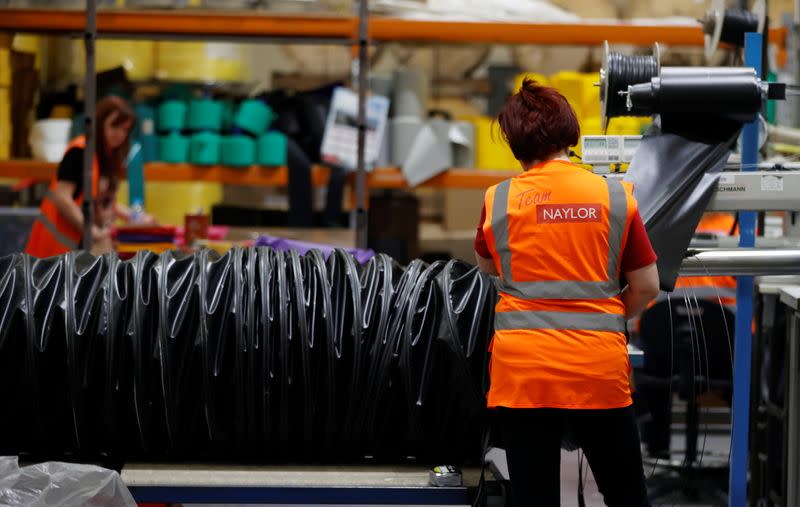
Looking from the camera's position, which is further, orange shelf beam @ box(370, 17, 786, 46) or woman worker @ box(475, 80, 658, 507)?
orange shelf beam @ box(370, 17, 786, 46)

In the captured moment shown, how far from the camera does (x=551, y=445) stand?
8.14ft

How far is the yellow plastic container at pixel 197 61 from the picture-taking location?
250 inches

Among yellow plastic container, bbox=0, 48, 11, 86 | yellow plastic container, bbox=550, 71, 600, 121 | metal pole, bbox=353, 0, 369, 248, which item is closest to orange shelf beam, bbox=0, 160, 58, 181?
yellow plastic container, bbox=0, 48, 11, 86

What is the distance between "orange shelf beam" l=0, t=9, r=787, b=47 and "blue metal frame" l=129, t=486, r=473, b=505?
357 centimetres

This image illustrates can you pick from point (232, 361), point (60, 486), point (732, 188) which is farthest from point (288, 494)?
point (732, 188)

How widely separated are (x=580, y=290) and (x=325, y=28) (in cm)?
368

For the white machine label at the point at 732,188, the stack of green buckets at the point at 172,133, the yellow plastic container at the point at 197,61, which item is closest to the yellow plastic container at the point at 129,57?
the yellow plastic container at the point at 197,61

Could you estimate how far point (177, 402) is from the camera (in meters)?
2.77

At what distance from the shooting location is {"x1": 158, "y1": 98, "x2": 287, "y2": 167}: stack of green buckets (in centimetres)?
584

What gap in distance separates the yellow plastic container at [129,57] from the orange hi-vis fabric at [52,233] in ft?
3.69

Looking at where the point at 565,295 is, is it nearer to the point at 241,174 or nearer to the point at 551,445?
the point at 551,445

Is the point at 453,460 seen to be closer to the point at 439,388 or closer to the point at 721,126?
the point at 439,388

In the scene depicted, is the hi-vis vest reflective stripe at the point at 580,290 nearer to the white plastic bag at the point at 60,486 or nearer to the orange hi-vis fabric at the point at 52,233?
the white plastic bag at the point at 60,486

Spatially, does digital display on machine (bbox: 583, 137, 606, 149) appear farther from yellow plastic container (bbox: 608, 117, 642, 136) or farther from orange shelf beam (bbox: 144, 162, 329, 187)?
orange shelf beam (bbox: 144, 162, 329, 187)
